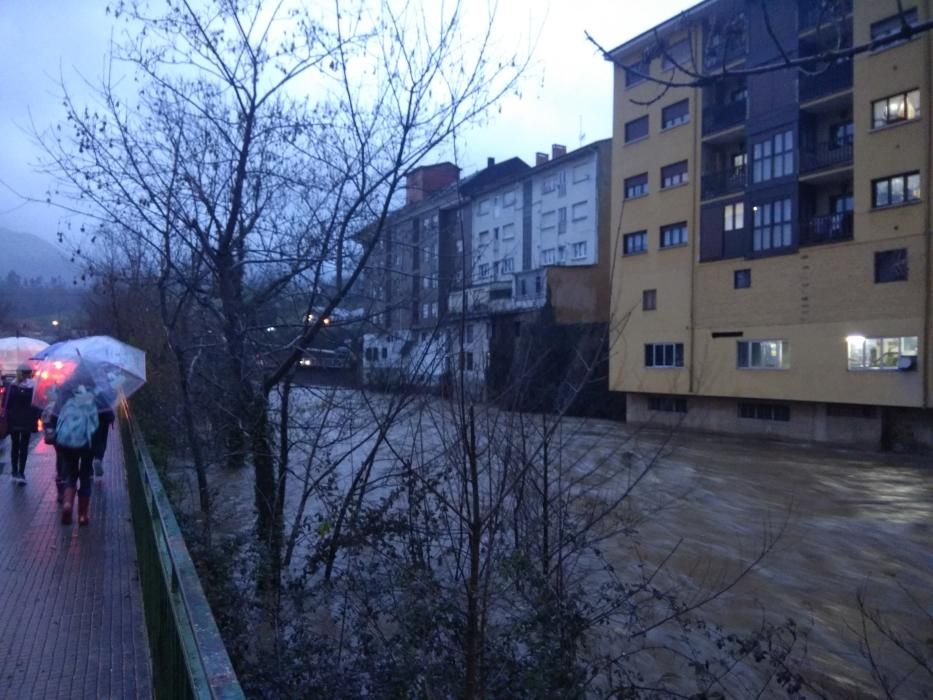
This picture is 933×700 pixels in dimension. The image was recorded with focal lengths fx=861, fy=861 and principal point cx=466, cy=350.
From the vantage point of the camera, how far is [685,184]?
34281 mm

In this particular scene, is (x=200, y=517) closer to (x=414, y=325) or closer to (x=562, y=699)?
(x=414, y=325)

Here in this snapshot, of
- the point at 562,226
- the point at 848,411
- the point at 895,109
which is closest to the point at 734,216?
the point at 895,109

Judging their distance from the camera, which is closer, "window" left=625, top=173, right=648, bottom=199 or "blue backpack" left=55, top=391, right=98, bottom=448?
"blue backpack" left=55, top=391, right=98, bottom=448

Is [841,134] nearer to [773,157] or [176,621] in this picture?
[773,157]

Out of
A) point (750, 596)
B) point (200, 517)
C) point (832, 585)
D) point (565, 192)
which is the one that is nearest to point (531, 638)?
point (200, 517)

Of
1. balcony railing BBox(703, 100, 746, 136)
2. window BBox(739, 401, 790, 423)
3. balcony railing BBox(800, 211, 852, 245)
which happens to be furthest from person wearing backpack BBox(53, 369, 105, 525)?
balcony railing BBox(703, 100, 746, 136)

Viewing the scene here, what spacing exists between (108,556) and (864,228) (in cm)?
2550

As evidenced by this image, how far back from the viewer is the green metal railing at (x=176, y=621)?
8.33 feet

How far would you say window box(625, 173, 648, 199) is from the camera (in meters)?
36.2

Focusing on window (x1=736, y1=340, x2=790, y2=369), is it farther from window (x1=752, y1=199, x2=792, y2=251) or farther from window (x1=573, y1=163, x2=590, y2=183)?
window (x1=573, y1=163, x2=590, y2=183)

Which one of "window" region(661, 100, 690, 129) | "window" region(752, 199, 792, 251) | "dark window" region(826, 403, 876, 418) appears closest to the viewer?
"dark window" region(826, 403, 876, 418)

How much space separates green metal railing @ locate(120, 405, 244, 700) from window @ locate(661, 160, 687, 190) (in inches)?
1253

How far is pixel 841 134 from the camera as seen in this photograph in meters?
29.3

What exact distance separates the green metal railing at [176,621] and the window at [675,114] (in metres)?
32.3
